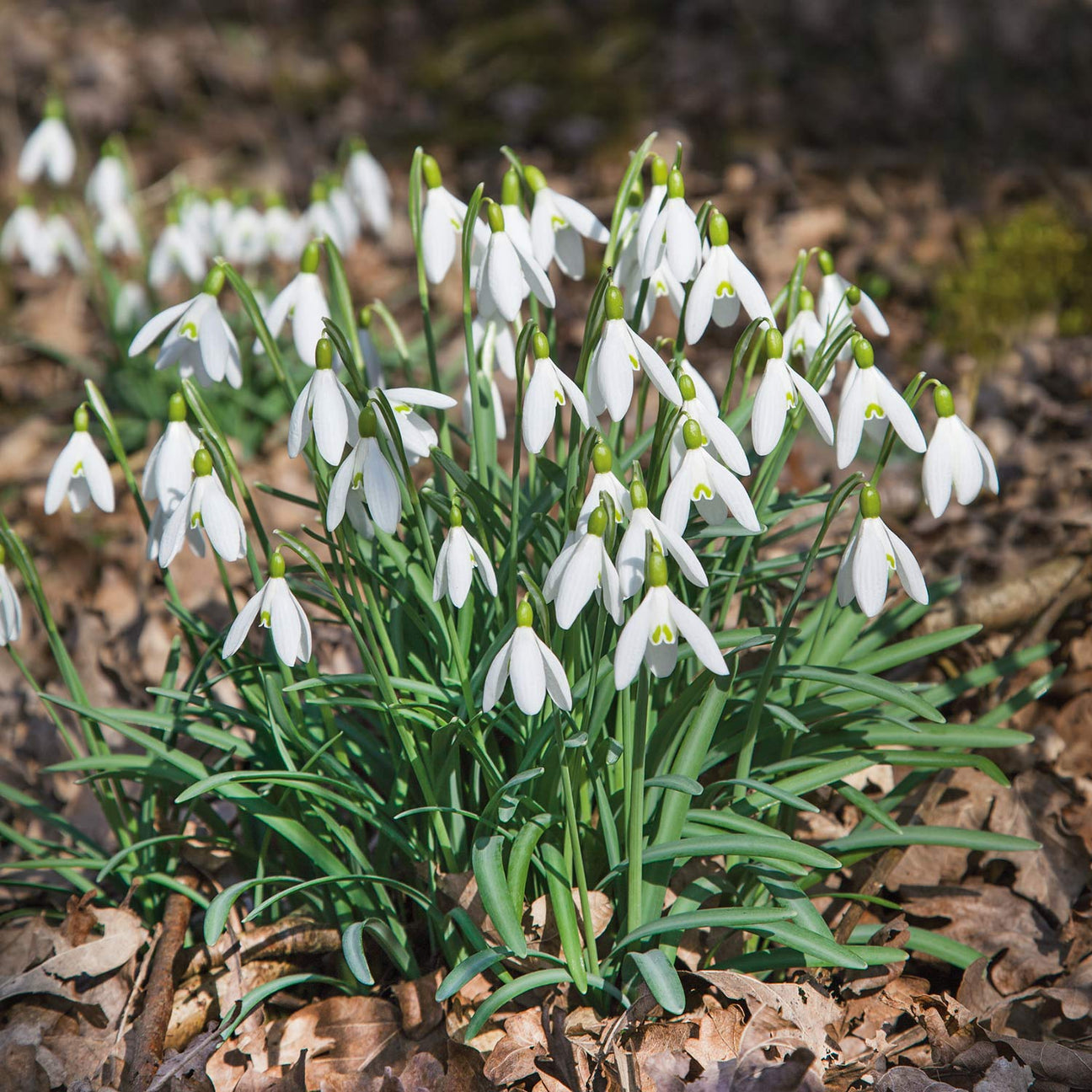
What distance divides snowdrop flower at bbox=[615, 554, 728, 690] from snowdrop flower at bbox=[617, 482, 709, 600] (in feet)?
0.13

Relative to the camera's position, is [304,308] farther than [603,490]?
Yes

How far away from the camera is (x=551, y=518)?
176cm

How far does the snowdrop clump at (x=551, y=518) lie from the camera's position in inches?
53.9

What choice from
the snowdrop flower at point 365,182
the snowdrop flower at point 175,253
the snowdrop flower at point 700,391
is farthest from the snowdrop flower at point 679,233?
the snowdrop flower at point 175,253

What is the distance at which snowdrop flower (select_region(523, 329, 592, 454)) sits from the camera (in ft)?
4.59

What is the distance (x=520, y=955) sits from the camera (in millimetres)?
1455

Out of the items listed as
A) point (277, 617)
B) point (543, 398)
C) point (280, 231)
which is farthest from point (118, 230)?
point (543, 398)

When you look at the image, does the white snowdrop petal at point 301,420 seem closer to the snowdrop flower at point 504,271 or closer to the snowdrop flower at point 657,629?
the snowdrop flower at point 504,271

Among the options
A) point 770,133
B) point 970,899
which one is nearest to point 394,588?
point 970,899

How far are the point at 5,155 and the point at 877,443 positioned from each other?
539cm

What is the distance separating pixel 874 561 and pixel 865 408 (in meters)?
0.26

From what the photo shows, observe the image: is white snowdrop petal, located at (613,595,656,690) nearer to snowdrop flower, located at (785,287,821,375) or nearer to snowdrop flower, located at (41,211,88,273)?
snowdrop flower, located at (785,287,821,375)

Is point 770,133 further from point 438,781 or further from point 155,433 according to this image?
point 438,781

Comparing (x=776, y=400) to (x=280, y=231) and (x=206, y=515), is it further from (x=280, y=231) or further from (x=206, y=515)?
(x=280, y=231)
